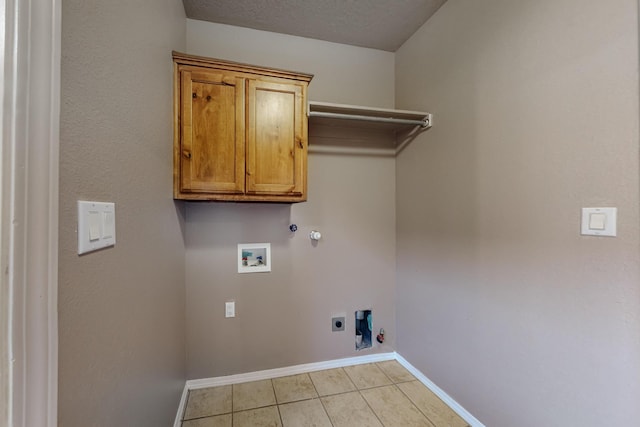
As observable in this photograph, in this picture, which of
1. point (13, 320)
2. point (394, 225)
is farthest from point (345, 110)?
point (13, 320)

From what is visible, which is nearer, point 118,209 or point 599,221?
point 118,209

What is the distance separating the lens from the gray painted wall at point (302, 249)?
6.82ft

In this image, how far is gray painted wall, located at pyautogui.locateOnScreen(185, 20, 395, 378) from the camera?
2.08 metres

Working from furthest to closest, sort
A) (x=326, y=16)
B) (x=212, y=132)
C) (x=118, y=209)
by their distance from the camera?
(x=326, y=16) → (x=212, y=132) → (x=118, y=209)

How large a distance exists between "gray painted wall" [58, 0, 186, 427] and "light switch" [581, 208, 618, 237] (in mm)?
1719

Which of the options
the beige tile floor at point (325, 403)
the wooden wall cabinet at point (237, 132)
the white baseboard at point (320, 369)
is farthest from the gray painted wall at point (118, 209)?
the white baseboard at point (320, 369)

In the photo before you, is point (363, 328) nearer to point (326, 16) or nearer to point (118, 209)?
point (118, 209)

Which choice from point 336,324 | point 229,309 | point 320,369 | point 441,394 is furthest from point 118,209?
point 441,394

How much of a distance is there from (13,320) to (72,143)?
39cm

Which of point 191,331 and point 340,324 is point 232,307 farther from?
point 340,324

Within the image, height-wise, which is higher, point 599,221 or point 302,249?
point 599,221

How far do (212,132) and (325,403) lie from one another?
1.93 m

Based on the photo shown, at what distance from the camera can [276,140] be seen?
182 centimetres

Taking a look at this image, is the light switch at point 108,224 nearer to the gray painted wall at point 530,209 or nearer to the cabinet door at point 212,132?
the cabinet door at point 212,132
